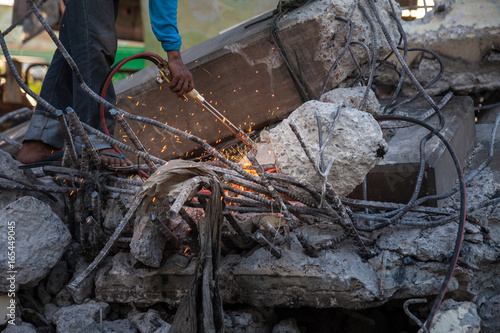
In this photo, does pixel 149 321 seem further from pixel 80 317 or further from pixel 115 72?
pixel 115 72

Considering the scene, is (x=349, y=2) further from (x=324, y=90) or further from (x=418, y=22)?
(x=418, y=22)

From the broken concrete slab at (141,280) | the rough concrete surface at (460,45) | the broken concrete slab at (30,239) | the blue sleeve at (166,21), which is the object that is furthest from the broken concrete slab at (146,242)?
the rough concrete surface at (460,45)

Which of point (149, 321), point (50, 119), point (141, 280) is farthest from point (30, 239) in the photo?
point (50, 119)

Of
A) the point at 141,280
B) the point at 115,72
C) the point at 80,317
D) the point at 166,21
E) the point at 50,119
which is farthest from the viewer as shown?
the point at 50,119

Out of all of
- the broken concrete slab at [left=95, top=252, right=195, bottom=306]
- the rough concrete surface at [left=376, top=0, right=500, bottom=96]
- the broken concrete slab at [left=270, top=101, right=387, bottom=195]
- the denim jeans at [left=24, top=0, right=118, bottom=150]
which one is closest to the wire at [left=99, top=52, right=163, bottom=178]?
the denim jeans at [left=24, top=0, right=118, bottom=150]

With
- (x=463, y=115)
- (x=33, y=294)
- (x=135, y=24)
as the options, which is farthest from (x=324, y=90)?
(x=135, y=24)

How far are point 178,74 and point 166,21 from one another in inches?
12.2

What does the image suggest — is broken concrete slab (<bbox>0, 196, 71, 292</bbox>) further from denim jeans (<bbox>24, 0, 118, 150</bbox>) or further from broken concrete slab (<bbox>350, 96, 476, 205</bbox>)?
broken concrete slab (<bbox>350, 96, 476, 205</bbox>)

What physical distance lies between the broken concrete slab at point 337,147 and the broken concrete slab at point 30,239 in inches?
48.5

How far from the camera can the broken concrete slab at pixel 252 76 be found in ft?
12.3

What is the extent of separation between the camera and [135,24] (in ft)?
34.0

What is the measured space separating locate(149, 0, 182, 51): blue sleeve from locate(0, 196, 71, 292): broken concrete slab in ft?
3.79

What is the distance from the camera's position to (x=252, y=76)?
392 cm

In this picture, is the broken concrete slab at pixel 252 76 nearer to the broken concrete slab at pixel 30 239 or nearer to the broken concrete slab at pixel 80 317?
the broken concrete slab at pixel 30 239
